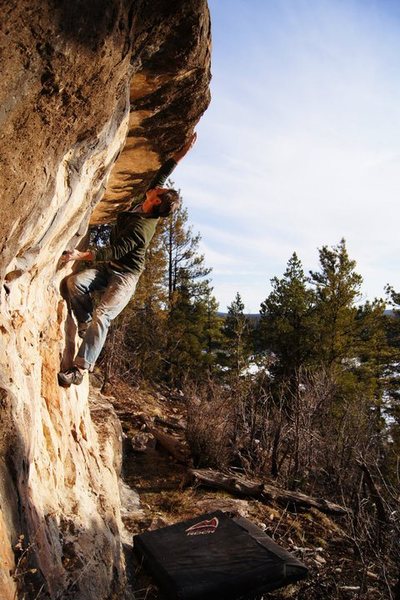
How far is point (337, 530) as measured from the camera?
683 cm

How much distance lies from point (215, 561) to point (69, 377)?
7.56 ft

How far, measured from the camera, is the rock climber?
4.00 metres

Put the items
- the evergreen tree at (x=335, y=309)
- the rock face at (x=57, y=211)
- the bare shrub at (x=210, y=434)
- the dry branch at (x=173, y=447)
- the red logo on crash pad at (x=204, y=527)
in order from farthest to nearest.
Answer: the evergreen tree at (x=335, y=309) → the dry branch at (x=173, y=447) → the bare shrub at (x=210, y=434) → the red logo on crash pad at (x=204, y=527) → the rock face at (x=57, y=211)

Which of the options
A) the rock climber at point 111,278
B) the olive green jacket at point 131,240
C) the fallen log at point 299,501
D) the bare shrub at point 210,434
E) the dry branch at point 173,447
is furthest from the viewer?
the dry branch at point 173,447

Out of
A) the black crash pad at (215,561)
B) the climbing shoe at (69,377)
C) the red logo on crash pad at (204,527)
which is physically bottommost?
the black crash pad at (215,561)

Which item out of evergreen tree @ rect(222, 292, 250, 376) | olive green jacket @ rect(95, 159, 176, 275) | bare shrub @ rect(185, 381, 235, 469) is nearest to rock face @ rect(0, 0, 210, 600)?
olive green jacket @ rect(95, 159, 176, 275)

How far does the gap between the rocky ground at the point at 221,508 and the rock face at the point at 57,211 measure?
1615mm

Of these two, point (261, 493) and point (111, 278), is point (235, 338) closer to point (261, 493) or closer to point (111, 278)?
point (261, 493)

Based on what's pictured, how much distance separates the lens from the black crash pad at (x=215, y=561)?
3891 millimetres

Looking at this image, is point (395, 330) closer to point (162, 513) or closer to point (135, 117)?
point (162, 513)

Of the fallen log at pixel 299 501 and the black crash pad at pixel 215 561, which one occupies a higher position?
the black crash pad at pixel 215 561

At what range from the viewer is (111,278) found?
443 cm

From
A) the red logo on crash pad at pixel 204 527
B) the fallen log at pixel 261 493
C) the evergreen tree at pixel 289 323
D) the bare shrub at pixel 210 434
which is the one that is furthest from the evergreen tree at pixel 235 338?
the red logo on crash pad at pixel 204 527

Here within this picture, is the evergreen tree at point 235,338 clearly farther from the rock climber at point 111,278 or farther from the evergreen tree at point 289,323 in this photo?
the rock climber at point 111,278
